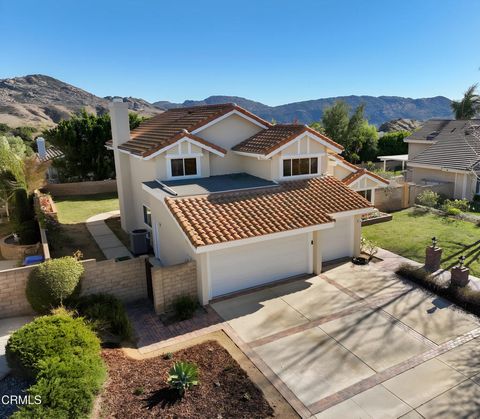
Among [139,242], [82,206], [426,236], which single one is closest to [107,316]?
[139,242]

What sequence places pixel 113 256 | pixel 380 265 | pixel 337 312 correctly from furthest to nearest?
pixel 113 256 → pixel 380 265 → pixel 337 312

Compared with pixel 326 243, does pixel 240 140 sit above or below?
above

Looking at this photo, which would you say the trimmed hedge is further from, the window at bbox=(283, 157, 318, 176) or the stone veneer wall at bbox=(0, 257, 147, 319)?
the window at bbox=(283, 157, 318, 176)

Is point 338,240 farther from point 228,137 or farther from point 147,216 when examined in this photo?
point 147,216

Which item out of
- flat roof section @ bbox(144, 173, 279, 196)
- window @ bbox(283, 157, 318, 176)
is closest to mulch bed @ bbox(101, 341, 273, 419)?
flat roof section @ bbox(144, 173, 279, 196)

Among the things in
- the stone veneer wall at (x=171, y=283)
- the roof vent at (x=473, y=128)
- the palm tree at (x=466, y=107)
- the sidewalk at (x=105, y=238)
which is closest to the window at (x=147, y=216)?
the sidewalk at (x=105, y=238)

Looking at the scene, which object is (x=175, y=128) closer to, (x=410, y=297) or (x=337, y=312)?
(x=337, y=312)

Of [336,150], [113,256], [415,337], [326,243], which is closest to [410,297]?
[415,337]
